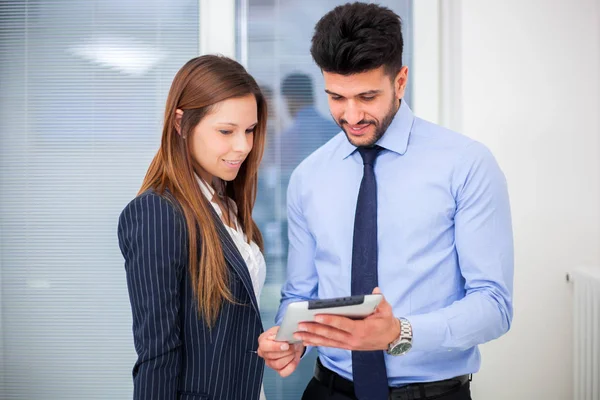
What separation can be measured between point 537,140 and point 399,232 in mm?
1080

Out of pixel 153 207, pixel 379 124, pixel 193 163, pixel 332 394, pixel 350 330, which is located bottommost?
pixel 332 394

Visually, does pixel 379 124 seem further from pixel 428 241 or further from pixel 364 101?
pixel 428 241

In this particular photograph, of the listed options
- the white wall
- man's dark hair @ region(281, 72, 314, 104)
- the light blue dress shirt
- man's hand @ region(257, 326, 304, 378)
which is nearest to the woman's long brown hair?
man's hand @ region(257, 326, 304, 378)

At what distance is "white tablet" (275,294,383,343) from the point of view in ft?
4.04

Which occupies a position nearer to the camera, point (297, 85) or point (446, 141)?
point (446, 141)

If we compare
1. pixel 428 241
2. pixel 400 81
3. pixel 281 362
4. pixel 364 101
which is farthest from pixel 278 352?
pixel 400 81

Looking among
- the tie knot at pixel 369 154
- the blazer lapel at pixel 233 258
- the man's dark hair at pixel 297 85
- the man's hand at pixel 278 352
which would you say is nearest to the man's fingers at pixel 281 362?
the man's hand at pixel 278 352

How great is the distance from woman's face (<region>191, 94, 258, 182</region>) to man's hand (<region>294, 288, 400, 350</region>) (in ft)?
1.82

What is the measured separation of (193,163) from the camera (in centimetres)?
167

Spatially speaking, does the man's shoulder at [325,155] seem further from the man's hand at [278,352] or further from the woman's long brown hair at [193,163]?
the man's hand at [278,352]

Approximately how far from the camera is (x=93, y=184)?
2.66 meters

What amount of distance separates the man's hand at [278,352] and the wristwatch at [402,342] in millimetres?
281

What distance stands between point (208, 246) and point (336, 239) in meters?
0.42

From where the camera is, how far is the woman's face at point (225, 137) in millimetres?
1616
